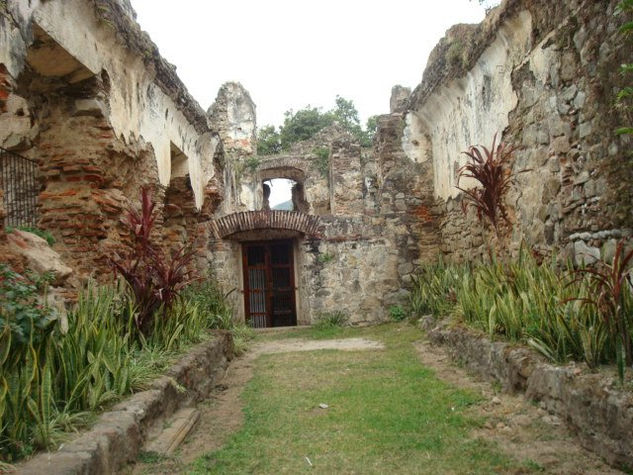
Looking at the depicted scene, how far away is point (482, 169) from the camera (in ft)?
20.5

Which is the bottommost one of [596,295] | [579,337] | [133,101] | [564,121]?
[579,337]

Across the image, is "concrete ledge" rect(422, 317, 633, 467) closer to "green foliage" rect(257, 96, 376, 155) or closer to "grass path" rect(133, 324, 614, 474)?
"grass path" rect(133, 324, 614, 474)

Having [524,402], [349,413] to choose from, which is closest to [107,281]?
[349,413]

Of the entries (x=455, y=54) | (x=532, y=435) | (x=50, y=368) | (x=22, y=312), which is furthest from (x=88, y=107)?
(x=455, y=54)

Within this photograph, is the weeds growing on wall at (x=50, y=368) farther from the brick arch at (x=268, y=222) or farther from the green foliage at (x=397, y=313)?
the green foliage at (x=397, y=313)

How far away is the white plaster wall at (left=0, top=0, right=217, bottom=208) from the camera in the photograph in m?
4.30

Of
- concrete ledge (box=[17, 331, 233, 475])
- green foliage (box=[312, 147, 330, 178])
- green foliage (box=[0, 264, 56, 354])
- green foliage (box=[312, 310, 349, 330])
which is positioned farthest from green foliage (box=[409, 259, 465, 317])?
green foliage (box=[312, 147, 330, 178])

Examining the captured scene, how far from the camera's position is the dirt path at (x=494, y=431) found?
125 inches

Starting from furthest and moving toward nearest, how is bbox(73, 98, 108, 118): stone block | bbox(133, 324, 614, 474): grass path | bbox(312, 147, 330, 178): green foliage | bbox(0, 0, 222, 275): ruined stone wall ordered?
bbox(312, 147, 330, 178): green foliage → bbox(73, 98, 108, 118): stone block → bbox(0, 0, 222, 275): ruined stone wall → bbox(133, 324, 614, 474): grass path

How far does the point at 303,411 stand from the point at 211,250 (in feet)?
21.8

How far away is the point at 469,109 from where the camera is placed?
28.1 feet

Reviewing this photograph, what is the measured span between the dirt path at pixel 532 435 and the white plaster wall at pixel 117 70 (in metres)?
4.24

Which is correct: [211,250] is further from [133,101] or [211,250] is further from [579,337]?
[579,337]

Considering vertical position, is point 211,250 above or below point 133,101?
below
